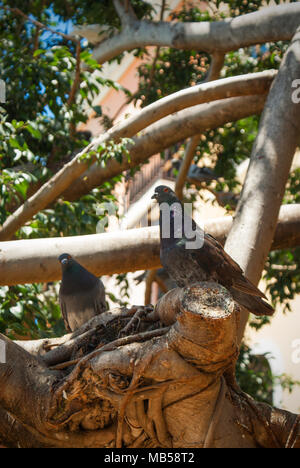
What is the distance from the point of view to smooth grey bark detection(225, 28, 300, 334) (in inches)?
165

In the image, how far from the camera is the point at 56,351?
3.09 meters

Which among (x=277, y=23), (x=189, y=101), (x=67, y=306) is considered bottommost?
(x=67, y=306)

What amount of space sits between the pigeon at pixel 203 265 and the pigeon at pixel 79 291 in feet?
3.51

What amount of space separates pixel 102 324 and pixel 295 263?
490cm

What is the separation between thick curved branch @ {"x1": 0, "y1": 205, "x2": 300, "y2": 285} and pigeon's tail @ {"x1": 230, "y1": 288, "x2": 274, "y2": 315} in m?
1.44

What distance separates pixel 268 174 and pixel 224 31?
1.88 m

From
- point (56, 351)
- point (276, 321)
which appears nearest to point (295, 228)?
point (56, 351)

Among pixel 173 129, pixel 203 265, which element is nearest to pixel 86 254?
pixel 203 265

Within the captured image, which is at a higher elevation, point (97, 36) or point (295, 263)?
point (97, 36)

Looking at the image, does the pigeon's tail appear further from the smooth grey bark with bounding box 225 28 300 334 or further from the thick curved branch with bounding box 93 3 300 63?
the thick curved branch with bounding box 93 3 300 63

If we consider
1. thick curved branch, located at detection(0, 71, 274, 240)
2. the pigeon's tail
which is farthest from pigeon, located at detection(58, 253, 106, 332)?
the pigeon's tail

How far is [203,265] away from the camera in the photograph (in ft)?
10.9

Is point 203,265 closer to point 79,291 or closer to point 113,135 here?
point 79,291
